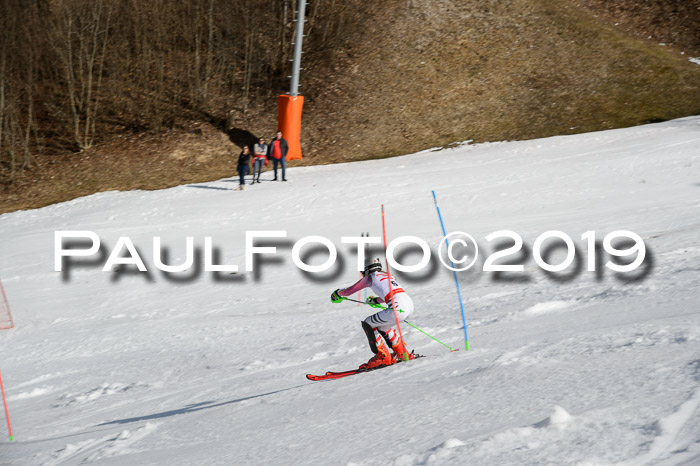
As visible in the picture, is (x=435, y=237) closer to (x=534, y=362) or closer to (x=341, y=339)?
(x=341, y=339)

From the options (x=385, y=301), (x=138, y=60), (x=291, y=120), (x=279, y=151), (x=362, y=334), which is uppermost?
(x=138, y=60)

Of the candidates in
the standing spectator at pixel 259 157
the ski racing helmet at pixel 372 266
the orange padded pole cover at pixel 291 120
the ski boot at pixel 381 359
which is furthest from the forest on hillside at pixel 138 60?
the ski boot at pixel 381 359

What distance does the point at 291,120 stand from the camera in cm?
2577

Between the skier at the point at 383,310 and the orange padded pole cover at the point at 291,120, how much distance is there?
1705cm

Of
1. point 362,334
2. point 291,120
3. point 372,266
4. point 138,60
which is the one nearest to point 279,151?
point 291,120

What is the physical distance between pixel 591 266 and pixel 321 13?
2272cm

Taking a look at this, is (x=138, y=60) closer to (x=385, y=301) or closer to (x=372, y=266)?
(x=372, y=266)

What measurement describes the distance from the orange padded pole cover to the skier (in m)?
17.1

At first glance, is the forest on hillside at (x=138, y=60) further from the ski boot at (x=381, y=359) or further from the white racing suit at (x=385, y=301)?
the ski boot at (x=381, y=359)

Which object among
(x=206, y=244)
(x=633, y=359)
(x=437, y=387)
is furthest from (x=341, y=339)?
(x=206, y=244)

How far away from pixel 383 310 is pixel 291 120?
17.6 m

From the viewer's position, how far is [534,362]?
7.92 meters

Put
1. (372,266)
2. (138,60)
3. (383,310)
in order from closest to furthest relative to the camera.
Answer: (372,266) < (383,310) < (138,60)

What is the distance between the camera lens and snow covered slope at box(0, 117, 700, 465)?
6.39m
